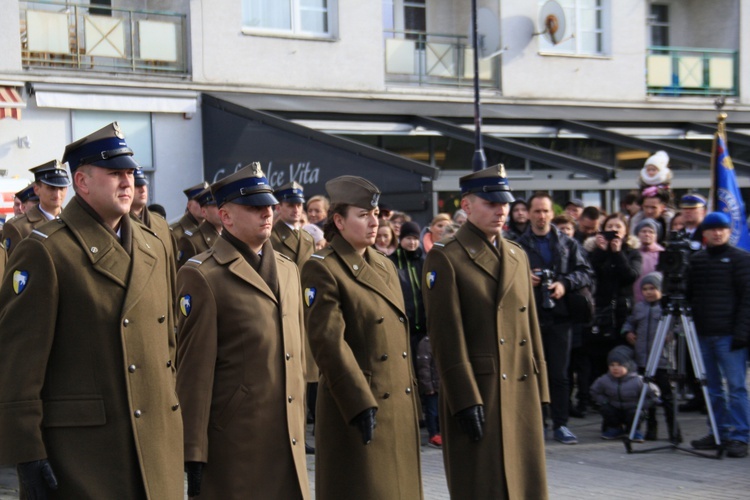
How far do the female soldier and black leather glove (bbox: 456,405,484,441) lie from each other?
0.25 meters

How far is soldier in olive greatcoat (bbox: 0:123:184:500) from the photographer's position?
4.20 metres

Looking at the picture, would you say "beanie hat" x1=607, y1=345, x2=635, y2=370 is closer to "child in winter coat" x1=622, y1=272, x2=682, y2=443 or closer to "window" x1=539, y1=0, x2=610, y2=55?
"child in winter coat" x1=622, y1=272, x2=682, y2=443

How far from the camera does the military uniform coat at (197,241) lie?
9672 mm

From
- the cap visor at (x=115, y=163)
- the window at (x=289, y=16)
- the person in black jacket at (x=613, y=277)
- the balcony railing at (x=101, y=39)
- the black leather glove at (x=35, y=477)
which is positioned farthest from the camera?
the window at (x=289, y=16)

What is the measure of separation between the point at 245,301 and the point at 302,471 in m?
0.82

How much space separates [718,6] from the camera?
26.0 metres

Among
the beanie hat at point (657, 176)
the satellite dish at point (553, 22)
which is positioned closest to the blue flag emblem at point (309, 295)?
the beanie hat at point (657, 176)

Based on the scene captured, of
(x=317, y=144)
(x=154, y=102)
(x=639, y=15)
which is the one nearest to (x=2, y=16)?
(x=154, y=102)

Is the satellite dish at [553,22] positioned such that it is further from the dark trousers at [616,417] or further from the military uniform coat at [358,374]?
the military uniform coat at [358,374]

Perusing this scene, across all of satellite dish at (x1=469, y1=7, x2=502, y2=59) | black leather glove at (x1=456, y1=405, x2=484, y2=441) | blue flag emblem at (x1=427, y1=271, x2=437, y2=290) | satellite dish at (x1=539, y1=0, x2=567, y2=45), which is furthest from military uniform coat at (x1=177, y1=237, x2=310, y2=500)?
satellite dish at (x1=539, y1=0, x2=567, y2=45)

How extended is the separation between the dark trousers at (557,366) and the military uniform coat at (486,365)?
363 centimetres

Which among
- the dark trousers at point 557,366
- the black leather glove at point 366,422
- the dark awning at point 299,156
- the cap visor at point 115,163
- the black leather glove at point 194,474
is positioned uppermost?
the dark awning at point 299,156

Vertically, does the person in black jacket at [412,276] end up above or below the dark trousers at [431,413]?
above

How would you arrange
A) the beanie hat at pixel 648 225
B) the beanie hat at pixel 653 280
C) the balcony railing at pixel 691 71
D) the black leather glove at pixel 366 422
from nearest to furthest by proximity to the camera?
the black leather glove at pixel 366 422
the beanie hat at pixel 653 280
the beanie hat at pixel 648 225
the balcony railing at pixel 691 71
